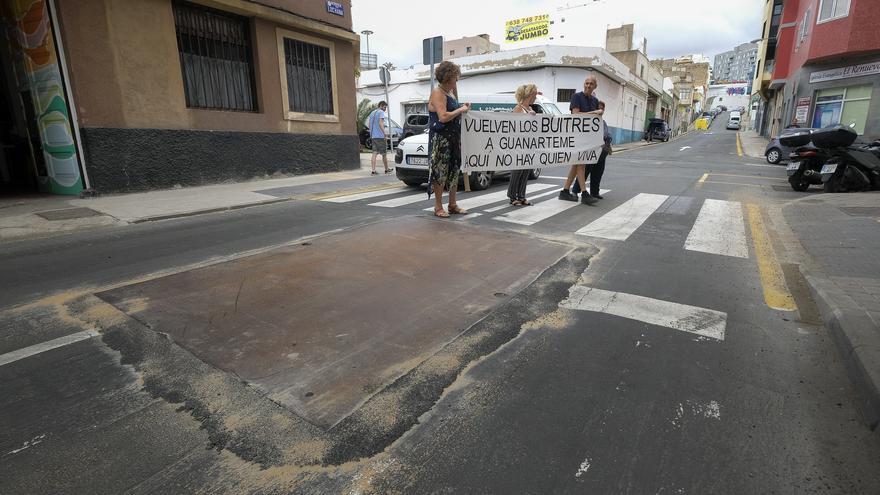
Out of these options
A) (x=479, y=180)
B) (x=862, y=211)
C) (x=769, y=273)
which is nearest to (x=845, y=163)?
(x=862, y=211)

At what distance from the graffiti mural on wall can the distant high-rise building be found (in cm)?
20507

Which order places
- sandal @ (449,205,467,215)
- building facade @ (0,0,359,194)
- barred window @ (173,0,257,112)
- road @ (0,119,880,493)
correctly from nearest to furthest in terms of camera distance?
road @ (0,119,880,493), sandal @ (449,205,467,215), building facade @ (0,0,359,194), barred window @ (173,0,257,112)

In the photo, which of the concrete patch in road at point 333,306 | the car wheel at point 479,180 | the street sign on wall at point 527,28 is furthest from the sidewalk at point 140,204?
the street sign on wall at point 527,28

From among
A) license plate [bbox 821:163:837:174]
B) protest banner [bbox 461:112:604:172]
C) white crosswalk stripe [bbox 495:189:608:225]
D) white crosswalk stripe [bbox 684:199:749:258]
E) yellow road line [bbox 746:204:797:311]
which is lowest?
yellow road line [bbox 746:204:797:311]

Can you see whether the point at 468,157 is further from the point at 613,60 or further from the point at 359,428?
the point at 613,60

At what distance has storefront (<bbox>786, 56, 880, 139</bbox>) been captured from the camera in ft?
62.5

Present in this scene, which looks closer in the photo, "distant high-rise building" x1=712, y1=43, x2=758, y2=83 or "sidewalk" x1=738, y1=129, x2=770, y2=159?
"sidewalk" x1=738, y1=129, x2=770, y2=159

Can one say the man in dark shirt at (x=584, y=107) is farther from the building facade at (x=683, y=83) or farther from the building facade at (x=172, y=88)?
the building facade at (x=683, y=83)

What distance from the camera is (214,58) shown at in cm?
1020

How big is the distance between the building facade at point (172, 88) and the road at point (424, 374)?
441cm

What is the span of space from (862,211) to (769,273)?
3.76m

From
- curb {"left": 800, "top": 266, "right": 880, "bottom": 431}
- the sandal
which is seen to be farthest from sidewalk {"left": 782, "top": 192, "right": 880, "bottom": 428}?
the sandal

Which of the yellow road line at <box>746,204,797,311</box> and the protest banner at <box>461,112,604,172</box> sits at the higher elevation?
the protest banner at <box>461,112,604,172</box>

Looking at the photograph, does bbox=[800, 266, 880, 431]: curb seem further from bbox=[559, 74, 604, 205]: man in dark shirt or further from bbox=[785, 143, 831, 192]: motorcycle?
bbox=[785, 143, 831, 192]: motorcycle
